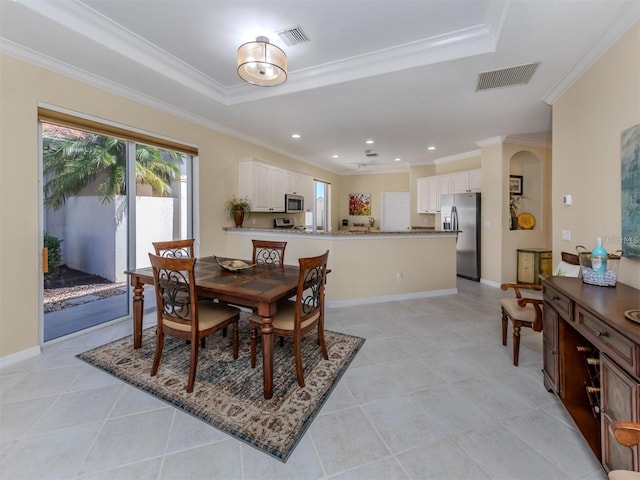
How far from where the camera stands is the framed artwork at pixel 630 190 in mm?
1821

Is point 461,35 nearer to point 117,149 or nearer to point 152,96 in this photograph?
point 152,96

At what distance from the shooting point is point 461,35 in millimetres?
2314

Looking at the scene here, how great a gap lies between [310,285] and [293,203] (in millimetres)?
3710

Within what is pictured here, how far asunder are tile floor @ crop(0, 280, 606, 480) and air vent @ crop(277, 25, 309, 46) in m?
2.85

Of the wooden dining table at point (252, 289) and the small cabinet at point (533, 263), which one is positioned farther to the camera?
the small cabinet at point (533, 263)

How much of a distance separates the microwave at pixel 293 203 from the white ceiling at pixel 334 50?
1864 mm

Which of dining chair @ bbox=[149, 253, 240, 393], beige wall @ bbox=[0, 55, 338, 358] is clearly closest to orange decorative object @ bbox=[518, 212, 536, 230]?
dining chair @ bbox=[149, 253, 240, 393]

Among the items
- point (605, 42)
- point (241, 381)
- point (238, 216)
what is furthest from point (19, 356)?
point (605, 42)

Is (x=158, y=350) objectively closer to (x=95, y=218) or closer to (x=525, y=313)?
(x=95, y=218)

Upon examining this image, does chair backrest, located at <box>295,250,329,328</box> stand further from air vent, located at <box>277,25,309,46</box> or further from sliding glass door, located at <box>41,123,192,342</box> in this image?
sliding glass door, located at <box>41,123,192,342</box>

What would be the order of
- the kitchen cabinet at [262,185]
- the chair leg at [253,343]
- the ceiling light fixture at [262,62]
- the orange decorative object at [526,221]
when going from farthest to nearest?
the orange decorative object at [526,221]
the kitchen cabinet at [262,185]
the chair leg at [253,343]
the ceiling light fixture at [262,62]

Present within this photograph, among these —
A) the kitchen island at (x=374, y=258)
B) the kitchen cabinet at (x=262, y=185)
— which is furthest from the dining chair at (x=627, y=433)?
the kitchen cabinet at (x=262, y=185)

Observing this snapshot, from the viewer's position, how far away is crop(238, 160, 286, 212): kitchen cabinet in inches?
185

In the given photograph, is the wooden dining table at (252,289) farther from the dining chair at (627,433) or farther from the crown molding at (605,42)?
the crown molding at (605,42)
